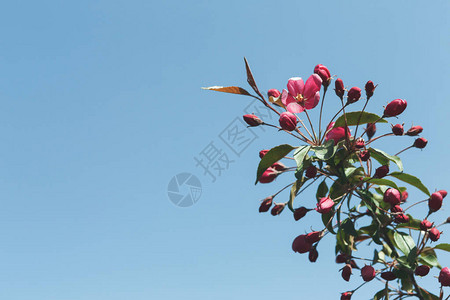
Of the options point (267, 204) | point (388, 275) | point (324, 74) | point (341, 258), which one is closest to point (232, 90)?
point (324, 74)

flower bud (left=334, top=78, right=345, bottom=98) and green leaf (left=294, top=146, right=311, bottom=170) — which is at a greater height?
flower bud (left=334, top=78, right=345, bottom=98)

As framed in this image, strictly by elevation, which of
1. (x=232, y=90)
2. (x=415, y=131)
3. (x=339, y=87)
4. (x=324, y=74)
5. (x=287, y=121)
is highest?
(x=232, y=90)

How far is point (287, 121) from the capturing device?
208cm

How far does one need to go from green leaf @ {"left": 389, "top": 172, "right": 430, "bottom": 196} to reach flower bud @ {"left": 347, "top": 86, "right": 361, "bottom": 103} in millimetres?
520

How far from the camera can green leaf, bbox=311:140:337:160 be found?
6.34 ft

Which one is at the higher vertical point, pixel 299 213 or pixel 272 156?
pixel 272 156

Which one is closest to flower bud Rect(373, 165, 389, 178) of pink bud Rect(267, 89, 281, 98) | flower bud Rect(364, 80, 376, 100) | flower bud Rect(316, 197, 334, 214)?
flower bud Rect(316, 197, 334, 214)

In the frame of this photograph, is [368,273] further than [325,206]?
Yes

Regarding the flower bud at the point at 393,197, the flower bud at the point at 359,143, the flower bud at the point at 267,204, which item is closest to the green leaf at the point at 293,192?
the flower bud at the point at 267,204

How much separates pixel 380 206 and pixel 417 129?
509mm

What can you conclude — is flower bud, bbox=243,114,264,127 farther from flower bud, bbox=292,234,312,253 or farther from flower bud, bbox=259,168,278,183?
flower bud, bbox=292,234,312,253

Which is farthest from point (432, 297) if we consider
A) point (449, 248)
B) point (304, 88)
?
point (304, 88)

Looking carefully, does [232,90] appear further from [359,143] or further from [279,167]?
[359,143]

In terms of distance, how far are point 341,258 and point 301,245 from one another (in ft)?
1.04
